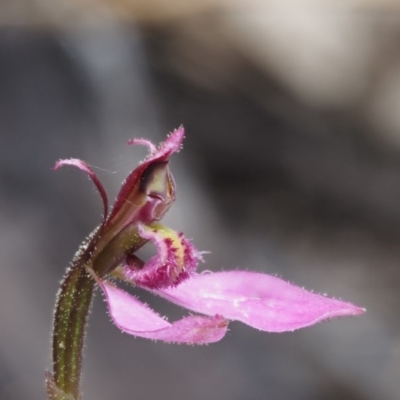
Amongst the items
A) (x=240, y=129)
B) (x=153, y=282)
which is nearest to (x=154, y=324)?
(x=153, y=282)

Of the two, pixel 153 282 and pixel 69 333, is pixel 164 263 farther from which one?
pixel 69 333

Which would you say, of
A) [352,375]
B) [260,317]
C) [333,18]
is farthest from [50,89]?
[260,317]

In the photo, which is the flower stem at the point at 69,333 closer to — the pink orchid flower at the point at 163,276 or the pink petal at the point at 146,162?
the pink orchid flower at the point at 163,276

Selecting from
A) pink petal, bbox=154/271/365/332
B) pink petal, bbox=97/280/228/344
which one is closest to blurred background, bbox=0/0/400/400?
pink petal, bbox=154/271/365/332

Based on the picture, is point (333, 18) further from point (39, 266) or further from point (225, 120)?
point (39, 266)

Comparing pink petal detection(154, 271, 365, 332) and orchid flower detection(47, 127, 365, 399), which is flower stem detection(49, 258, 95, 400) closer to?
orchid flower detection(47, 127, 365, 399)

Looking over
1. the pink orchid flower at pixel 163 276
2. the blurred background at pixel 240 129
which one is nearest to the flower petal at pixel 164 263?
the pink orchid flower at pixel 163 276
